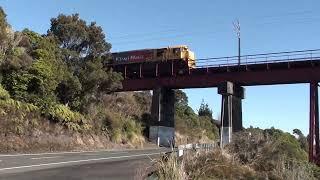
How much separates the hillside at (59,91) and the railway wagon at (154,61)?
556 cm

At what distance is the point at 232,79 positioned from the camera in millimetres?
58469

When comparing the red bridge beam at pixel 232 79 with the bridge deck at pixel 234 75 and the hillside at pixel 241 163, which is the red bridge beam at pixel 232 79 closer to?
the bridge deck at pixel 234 75

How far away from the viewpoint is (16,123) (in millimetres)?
33219

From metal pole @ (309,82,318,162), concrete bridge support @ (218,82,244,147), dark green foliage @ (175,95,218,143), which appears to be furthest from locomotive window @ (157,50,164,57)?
metal pole @ (309,82,318,162)

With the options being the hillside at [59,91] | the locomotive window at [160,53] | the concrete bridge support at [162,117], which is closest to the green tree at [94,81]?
the hillside at [59,91]

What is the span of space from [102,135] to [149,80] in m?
19.2

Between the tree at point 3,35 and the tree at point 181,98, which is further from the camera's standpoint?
the tree at point 181,98

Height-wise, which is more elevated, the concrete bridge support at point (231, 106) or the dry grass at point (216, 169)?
the concrete bridge support at point (231, 106)

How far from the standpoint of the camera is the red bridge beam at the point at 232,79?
5366cm

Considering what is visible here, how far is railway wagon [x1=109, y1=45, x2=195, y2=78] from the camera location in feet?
204

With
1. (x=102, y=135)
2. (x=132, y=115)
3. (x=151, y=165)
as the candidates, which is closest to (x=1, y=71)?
(x=102, y=135)

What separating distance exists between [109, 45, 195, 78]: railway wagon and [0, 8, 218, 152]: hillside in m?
5.56

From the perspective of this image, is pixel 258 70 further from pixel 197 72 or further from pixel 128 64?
pixel 128 64

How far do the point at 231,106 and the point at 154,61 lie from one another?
10.7m
